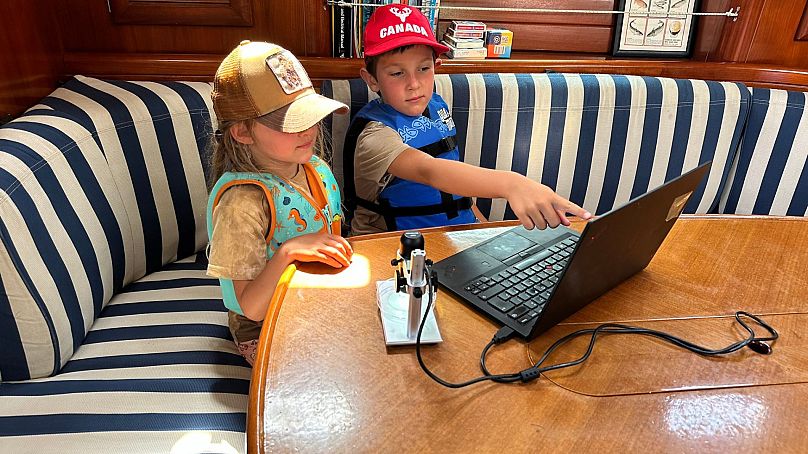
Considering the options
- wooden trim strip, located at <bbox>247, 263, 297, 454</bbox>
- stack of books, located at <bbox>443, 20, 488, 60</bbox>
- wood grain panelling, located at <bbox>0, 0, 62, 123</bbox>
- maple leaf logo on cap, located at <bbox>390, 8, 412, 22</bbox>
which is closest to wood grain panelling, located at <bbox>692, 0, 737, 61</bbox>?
stack of books, located at <bbox>443, 20, 488, 60</bbox>

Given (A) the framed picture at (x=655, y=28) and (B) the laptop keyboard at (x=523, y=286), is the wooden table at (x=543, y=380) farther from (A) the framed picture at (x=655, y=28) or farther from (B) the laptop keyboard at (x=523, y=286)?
(A) the framed picture at (x=655, y=28)

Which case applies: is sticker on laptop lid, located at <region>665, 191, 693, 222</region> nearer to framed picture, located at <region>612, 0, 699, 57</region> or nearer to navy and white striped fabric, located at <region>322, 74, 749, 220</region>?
navy and white striped fabric, located at <region>322, 74, 749, 220</region>

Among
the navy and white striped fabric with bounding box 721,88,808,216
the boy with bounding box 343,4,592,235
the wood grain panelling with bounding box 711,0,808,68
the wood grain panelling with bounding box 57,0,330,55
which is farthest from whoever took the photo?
the wood grain panelling with bounding box 711,0,808,68

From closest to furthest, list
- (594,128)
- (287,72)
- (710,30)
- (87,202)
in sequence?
(287,72) → (87,202) → (594,128) → (710,30)

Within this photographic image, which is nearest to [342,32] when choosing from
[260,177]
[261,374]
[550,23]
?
[550,23]

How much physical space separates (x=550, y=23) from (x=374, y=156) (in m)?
1.22

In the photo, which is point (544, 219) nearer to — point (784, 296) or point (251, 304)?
point (784, 296)

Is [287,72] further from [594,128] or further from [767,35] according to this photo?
[767,35]

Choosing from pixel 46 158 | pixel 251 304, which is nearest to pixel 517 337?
pixel 251 304

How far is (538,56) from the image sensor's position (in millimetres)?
2232

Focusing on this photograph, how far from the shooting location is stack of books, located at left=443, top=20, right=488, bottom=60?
2041 mm

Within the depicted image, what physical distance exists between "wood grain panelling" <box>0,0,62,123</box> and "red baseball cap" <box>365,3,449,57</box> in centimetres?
98

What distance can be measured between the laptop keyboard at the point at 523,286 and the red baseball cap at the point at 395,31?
0.71m

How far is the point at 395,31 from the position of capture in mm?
1485
